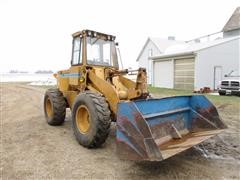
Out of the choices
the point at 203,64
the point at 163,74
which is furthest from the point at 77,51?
the point at 163,74

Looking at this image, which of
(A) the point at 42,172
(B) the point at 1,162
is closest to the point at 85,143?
(A) the point at 42,172

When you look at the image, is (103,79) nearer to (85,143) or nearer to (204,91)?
(85,143)

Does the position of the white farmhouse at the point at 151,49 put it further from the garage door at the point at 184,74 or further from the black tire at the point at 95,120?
the black tire at the point at 95,120

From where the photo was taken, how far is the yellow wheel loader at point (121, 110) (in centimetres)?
383

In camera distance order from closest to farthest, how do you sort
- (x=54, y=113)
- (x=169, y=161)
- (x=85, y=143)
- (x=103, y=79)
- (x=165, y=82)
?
(x=169, y=161)
(x=85, y=143)
(x=103, y=79)
(x=54, y=113)
(x=165, y=82)

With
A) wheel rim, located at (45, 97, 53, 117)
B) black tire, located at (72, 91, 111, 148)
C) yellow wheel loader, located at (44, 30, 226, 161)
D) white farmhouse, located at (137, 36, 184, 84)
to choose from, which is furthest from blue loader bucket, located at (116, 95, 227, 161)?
white farmhouse, located at (137, 36, 184, 84)

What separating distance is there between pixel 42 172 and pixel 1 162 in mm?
979

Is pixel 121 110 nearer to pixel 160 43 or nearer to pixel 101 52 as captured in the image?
pixel 101 52

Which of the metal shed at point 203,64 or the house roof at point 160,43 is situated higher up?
the house roof at point 160,43

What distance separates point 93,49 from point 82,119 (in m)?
1.73

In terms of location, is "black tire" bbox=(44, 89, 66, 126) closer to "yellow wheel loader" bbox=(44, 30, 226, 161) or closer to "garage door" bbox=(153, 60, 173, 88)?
"yellow wheel loader" bbox=(44, 30, 226, 161)

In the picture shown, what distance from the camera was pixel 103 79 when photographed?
5.64 m

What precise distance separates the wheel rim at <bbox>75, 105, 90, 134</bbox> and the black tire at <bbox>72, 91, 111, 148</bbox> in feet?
0.53

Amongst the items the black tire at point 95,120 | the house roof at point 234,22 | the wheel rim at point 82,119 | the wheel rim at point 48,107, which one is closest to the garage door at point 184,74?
the house roof at point 234,22
